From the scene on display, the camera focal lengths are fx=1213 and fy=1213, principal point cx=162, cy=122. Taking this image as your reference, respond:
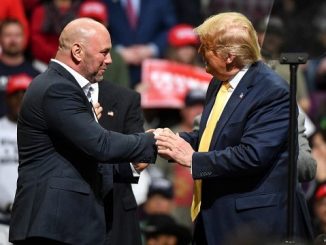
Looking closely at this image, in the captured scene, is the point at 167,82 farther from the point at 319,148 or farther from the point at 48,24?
the point at 319,148

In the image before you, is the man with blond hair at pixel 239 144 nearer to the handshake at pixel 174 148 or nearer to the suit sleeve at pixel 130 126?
the handshake at pixel 174 148

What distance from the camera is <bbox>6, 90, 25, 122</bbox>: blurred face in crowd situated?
31.0 feet

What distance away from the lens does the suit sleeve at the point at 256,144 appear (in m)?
6.12

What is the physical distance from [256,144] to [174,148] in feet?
1.57

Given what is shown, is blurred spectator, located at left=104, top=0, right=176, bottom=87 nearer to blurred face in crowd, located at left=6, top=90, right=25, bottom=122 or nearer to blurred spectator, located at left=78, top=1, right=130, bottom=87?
blurred spectator, located at left=78, top=1, right=130, bottom=87

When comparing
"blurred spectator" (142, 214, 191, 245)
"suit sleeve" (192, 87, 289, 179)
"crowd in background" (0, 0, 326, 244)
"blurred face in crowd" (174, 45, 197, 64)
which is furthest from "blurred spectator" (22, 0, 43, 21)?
"suit sleeve" (192, 87, 289, 179)

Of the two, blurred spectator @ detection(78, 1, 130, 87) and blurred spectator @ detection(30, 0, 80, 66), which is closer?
blurred spectator @ detection(78, 1, 130, 87)

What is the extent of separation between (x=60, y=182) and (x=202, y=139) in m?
0.82

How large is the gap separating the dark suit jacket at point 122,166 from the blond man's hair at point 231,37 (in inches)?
31.6

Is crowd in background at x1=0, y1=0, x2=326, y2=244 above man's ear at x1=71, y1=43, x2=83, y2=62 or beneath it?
beneath

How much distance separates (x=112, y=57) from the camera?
31.4ft

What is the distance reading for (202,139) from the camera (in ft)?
21.2

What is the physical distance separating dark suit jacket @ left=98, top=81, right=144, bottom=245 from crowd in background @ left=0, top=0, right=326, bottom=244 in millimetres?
1958

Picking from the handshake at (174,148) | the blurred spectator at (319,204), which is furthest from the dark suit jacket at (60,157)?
the blurred spectator at (319,204)
